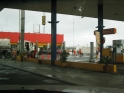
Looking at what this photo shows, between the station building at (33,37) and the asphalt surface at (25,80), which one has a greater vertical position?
the station building at (33,37)

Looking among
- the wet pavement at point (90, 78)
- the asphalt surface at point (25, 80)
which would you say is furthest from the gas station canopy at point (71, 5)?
the asphalt surface at point (25, 80)

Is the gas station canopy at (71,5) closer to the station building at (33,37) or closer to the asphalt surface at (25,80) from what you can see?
the asphalt surface at (25,80)

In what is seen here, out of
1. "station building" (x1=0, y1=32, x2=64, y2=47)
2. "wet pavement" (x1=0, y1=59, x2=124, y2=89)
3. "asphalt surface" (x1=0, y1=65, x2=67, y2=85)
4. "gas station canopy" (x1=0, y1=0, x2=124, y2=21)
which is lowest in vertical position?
"asphalt surface" (x1=0, y1=65, x2=67, y2=85)

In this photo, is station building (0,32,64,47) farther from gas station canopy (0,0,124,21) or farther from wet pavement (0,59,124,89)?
wet pavement (0,59,124,89)

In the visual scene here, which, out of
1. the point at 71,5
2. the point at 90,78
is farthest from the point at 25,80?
the point at 71,5

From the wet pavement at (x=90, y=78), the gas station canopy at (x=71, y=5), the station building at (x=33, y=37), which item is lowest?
the wet pavement at (x=90, y=78)

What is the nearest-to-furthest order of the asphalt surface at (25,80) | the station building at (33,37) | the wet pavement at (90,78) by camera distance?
1. the wet pavement at (90,78)
2. the asphalt surface at (25,80)
3. the station building at (33,37)

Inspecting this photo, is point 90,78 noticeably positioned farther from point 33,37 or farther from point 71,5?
point 33,37

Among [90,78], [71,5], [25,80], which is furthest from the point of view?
[71,5]

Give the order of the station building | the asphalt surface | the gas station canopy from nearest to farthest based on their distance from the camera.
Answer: the asphalt surface
the gas station canopy
the station building

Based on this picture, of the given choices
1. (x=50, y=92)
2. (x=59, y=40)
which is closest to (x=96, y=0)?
(x=50, y=92)

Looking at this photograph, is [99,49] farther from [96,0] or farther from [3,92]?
[3,92]

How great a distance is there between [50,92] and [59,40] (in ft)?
191

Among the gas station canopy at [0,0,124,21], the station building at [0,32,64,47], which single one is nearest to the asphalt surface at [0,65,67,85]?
the gas station canopy at [0,0,124,21]
